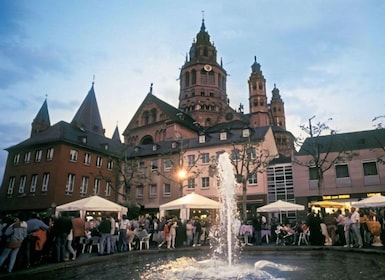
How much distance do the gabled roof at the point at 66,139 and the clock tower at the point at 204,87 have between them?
26061mm

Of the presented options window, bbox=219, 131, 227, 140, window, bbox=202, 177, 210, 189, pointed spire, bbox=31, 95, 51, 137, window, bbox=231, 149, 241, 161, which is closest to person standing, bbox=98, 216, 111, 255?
window, bbox=231, 149, 241, 161

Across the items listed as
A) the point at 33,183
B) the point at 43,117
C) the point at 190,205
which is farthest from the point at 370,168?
the point at 43,117

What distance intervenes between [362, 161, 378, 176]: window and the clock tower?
32922mm

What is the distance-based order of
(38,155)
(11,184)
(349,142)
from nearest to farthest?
(349,142), (38,155), (11,184)

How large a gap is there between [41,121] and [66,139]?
32.3m

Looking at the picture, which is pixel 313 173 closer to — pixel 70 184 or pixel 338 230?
pixel 338 230

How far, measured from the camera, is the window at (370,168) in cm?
3114

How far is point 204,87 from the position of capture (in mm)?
70438

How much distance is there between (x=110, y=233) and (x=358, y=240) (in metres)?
12.3

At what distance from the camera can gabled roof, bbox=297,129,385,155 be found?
→ 107 feet

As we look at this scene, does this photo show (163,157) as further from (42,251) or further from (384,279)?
(384,279)

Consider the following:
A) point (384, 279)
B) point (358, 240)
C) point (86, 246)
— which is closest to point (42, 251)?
point (86, 246)

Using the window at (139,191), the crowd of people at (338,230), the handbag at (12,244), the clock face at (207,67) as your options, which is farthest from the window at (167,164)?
the clock face at (207,67)

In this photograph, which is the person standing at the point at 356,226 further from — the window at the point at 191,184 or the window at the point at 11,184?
the window at the point at 11,184
